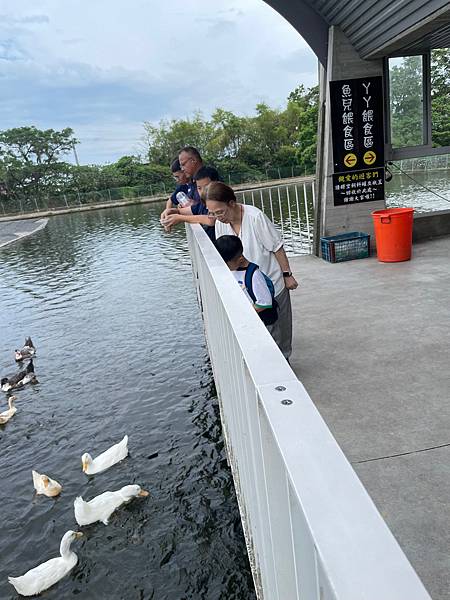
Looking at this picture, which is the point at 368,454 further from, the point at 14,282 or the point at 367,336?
the point at 14,282

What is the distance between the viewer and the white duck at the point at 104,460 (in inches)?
160

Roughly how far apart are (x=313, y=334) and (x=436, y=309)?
1151 mm

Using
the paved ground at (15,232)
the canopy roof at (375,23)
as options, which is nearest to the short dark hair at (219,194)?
the canopy roof at (375,23)

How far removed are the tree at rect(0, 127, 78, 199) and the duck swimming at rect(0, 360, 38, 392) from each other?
40.6 meters

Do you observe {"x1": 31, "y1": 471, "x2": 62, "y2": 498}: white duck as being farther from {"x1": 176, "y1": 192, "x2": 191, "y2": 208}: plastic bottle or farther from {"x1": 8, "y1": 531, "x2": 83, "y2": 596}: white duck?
{"x1": 176, "y1": 192, "x2": 191, "y2": 208}: plastic bottle

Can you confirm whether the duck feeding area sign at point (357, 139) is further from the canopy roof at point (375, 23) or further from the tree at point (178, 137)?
the tree at point (178, 137)

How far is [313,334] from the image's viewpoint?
165 inches

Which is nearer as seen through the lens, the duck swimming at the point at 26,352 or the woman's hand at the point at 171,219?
the woman's hand at the point at 171,219

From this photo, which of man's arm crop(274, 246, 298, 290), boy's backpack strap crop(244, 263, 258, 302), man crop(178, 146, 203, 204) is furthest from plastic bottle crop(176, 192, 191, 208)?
boy's backpack strap crop(244, 263, 258, 302)

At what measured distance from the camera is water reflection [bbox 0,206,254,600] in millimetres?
3027

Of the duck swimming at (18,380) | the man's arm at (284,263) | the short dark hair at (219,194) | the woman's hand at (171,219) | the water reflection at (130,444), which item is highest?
the short dark hair at (219,194)

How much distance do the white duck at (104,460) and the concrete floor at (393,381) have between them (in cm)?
175

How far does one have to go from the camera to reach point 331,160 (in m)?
6.42

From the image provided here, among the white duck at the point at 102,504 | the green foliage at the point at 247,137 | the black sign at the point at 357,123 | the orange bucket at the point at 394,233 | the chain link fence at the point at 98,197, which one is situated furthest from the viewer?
the green foliage at the point at 247,137
